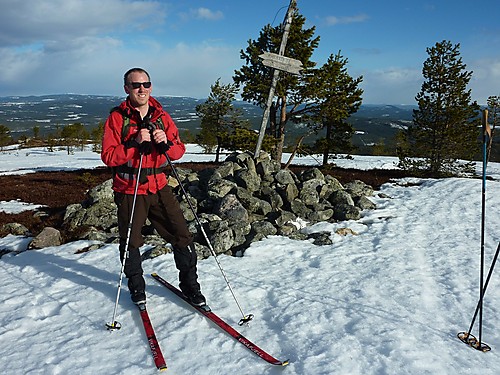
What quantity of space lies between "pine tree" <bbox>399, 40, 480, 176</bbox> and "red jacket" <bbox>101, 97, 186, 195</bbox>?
1888 cm

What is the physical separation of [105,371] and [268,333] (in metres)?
2.10

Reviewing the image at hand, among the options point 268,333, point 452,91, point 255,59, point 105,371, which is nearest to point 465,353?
point 268,333

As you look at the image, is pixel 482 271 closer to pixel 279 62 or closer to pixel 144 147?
pixel 144 147

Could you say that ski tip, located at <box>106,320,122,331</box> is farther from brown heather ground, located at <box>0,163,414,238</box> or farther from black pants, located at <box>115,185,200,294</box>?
brown heather ground, located at <box>0,163,414,238</box>

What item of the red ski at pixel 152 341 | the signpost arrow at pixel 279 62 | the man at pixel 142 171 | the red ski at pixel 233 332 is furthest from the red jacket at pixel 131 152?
the signpost arrow at pixel 279 62

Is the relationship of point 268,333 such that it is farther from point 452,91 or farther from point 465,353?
point 452,91

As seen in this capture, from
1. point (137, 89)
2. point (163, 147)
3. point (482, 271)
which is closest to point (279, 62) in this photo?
point (137, 89)

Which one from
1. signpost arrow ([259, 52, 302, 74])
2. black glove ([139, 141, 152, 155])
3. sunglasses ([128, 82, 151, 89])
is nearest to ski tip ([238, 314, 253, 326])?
black glove ([139, 141, 152, 155])

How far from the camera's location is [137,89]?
4.38 m

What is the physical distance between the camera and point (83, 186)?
1716 cm

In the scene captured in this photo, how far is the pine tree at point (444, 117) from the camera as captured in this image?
763 inches

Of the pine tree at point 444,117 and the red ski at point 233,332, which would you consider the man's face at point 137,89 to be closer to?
the red ski at point 233,332

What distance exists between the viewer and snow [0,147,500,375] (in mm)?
4059

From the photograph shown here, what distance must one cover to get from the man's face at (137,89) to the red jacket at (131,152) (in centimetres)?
16
